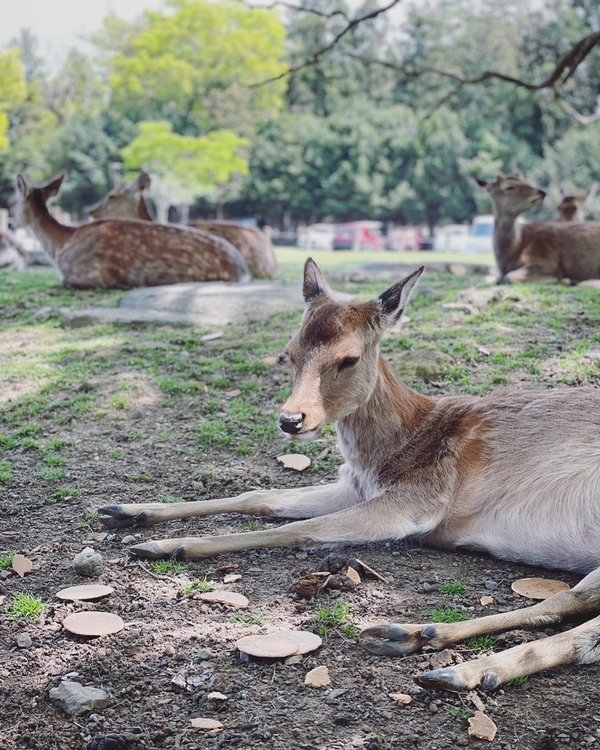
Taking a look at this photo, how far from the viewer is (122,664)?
2885mm

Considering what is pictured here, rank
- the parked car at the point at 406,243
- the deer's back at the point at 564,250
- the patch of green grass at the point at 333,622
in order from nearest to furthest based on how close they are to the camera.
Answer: the patch of green grass at the point at 333,622 < the deer's back at the point at 564,250 < the parked car at the point at 406,243

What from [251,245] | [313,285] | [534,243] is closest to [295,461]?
[313,285]

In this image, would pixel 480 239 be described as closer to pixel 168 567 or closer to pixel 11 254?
pixel 11 254

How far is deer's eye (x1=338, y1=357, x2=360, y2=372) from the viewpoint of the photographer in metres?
3.93

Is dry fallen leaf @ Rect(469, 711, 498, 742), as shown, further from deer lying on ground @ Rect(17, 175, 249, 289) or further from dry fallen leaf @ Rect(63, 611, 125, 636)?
deer lying on ground @ Rect(17, 175, 249, 289)

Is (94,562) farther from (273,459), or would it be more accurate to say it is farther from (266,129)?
(266,129)

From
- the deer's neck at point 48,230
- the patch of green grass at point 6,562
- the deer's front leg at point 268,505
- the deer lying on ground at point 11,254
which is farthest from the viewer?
the deer lying on ground at point 11,254

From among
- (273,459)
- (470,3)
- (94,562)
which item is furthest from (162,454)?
(470,3)

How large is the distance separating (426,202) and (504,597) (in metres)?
49.7

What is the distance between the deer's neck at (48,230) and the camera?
459 inches

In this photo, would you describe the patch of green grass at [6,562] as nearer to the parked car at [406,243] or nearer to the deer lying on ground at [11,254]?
the deer lying on ground at [11,254]

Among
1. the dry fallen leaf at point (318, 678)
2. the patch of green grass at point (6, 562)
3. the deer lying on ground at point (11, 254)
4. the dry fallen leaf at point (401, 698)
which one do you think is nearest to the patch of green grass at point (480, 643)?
the dry fallen leaf at point (401, 698)

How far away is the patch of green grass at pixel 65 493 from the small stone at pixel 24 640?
5.14 ft

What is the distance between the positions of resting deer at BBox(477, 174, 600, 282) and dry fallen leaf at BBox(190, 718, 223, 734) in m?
9.30
